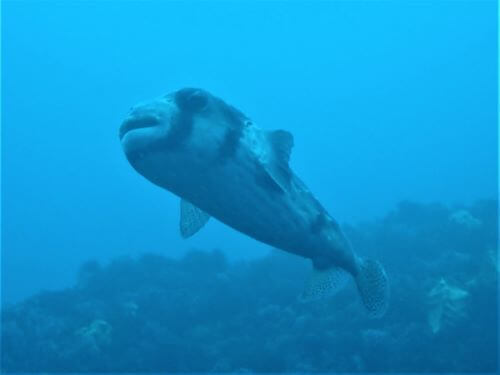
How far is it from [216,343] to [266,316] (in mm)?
1489

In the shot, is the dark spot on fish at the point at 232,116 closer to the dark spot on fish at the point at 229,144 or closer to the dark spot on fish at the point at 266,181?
the dark spot on fish at the point at 229,144

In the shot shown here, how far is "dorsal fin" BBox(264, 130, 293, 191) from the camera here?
4023mm

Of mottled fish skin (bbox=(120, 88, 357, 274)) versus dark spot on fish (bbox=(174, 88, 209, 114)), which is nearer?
mottled fish skin (bbox=(120, 88, 357, 274))

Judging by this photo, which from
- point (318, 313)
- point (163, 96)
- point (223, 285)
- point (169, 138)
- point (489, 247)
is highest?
point (489, 247)

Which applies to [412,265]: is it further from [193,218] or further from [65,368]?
[193,218]

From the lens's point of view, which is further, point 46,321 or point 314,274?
point 46,321

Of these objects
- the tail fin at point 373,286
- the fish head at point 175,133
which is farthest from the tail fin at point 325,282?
the fish head at point 175,133

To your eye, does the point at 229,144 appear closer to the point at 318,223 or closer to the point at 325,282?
the point at 318,223

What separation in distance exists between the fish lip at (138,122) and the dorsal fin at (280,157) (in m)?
0.99

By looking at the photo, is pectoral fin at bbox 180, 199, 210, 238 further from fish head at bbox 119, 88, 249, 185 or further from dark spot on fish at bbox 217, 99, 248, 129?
dark spot on fish at bbox 217, 99, 248, 129

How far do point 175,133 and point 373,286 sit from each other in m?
2.73

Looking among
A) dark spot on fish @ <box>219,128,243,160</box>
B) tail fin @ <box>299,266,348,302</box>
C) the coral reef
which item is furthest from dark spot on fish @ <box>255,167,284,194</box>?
the coral reef

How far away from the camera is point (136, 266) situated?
1738cm

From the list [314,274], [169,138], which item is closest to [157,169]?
[169,138]
